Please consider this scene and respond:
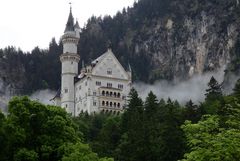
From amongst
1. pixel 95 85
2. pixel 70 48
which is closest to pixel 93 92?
pixel 95 85

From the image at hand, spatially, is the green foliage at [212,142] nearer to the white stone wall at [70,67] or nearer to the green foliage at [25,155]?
the green foliage at [25,155]

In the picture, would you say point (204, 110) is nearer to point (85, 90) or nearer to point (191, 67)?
point (85, 90)

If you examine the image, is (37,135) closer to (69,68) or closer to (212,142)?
(212,142)

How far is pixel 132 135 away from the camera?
6309cm

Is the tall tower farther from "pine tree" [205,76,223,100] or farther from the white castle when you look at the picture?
"pine tree" [205,76,223,100]

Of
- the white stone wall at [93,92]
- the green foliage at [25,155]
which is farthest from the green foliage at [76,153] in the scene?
the white stone wall at [93,92]

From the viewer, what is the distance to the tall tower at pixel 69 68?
130 metres

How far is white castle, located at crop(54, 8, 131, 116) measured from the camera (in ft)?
406

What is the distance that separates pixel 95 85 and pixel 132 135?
2466 inches

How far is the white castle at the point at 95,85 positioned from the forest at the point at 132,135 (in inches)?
1259

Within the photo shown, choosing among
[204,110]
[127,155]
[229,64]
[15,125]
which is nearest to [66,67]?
[229,64]

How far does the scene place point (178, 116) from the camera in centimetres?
6800

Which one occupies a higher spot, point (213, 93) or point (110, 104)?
point (110, 104)

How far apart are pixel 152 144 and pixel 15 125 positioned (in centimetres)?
2083
